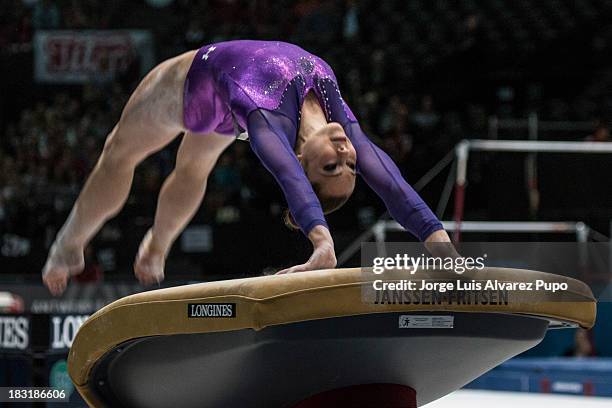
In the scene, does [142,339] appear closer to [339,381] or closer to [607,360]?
[339,381]

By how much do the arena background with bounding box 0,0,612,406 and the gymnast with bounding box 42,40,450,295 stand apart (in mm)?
1553

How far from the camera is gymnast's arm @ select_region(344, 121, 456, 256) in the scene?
2.57m

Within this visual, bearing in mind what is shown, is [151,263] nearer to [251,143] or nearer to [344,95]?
[251,143]

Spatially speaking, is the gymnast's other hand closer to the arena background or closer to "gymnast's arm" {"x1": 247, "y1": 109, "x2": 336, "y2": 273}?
"gymnast's arm" {"x1": 247, "y1": 109, "x2": 336, "y2": 273}

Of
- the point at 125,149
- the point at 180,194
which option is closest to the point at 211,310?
the point at 125,149

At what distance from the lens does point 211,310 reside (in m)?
2.06

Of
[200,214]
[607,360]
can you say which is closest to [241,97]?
[607,360]

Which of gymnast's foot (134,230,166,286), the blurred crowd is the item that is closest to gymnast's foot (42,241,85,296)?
gymnast's foot (134,230,166,286)

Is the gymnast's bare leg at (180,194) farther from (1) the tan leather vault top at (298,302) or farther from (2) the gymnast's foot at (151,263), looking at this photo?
(1) the tan leather vault top at (298,302)

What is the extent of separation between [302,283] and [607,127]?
16.5 feet

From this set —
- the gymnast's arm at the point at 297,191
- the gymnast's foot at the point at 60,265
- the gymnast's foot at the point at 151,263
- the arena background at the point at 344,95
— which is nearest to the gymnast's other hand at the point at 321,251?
the gymnast's arm at the point at 297,191

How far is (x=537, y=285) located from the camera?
204cm

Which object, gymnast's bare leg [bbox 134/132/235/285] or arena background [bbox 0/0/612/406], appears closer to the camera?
gymnast's bare leg [bbox 134/132/235/285]

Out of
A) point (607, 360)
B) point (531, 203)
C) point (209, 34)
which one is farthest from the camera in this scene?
point (209, 34)
